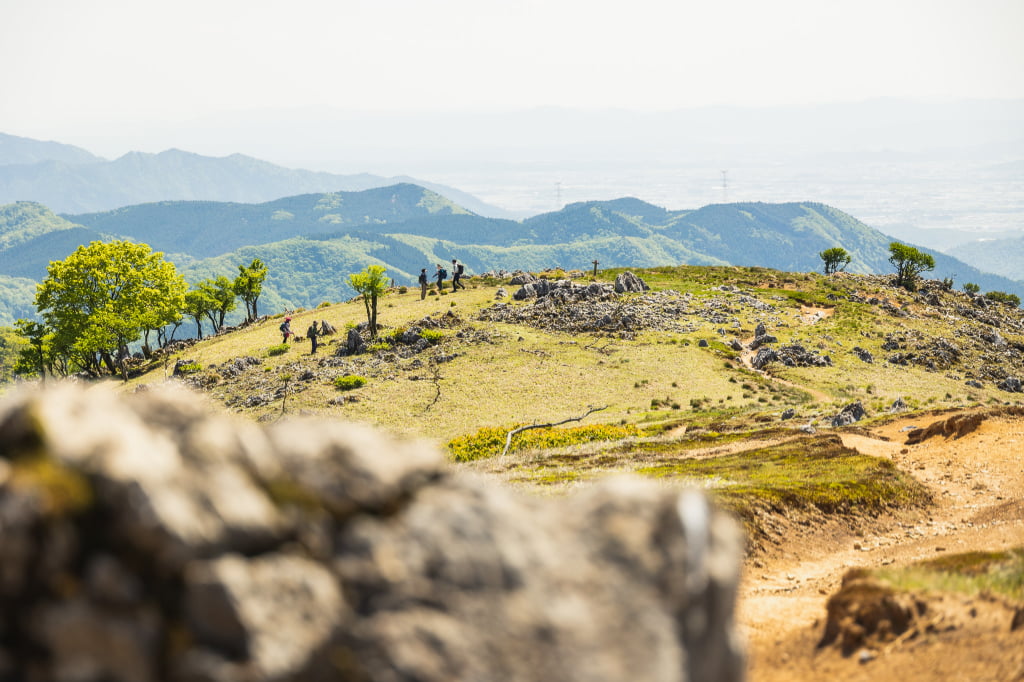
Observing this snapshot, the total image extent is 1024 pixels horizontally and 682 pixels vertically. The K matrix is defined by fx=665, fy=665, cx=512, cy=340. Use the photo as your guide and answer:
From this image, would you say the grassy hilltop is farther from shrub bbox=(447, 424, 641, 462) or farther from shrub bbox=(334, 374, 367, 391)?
shrub bbox=(447, 424, 641, 462)

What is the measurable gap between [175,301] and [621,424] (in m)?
69.8

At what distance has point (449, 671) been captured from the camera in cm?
769

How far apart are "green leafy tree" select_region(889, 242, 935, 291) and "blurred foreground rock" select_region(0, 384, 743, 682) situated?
14690 cm

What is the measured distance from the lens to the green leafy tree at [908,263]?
136m

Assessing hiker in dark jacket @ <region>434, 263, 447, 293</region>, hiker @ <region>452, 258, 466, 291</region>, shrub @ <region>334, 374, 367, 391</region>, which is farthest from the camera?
A: hiker @ <region>452, 258, 466, 291</region>

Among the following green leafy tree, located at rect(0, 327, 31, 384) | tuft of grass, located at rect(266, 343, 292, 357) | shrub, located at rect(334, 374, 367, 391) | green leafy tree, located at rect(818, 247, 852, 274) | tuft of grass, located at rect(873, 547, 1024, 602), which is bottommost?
green leafy tree, located at rect(0, 327, 31, 384)

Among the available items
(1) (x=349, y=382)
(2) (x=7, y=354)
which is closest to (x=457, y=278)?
(1) (x=349, y=382)

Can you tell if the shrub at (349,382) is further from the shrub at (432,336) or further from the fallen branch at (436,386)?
the shrub at (432,336)

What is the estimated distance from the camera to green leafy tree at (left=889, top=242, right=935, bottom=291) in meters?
136

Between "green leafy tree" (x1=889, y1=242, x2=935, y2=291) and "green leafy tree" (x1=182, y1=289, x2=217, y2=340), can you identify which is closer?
"green leafy tree" (x1=182, y1=289, x2=217, y2=340)

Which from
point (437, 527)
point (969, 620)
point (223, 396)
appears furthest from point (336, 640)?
point (223, 396)

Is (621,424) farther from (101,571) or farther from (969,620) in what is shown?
(101,571)

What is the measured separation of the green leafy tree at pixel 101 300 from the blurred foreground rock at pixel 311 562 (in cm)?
8513

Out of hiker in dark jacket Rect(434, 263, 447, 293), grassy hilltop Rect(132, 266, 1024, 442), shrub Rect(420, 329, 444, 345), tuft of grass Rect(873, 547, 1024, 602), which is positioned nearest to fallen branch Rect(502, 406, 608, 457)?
grassy hilltop Rect(132, 266, 1024, 442)
